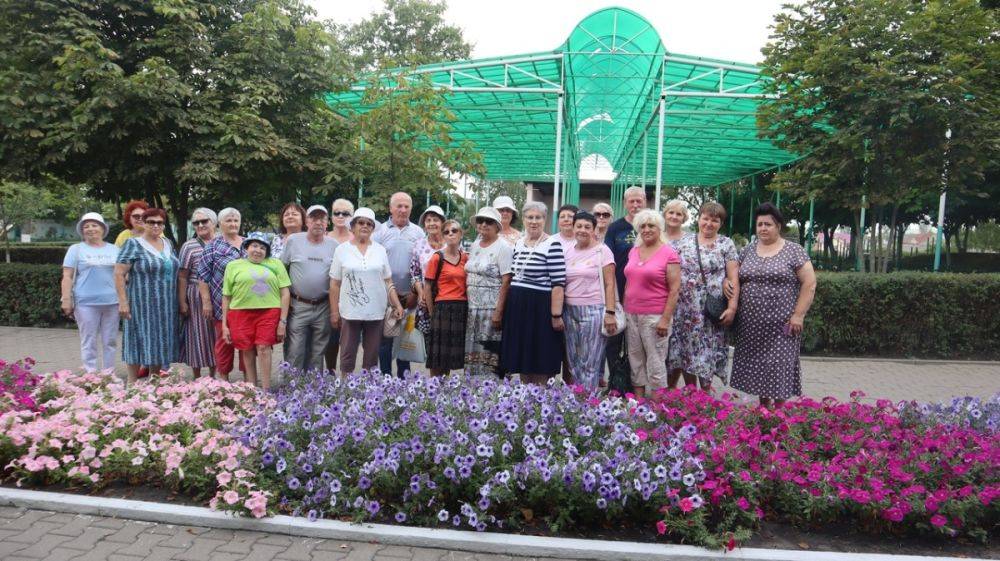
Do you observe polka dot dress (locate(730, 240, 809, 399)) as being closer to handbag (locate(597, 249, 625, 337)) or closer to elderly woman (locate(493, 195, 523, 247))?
handbag (locate(597, 249, 625, 337))

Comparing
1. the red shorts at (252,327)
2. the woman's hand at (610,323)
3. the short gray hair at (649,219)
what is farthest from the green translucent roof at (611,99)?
the woman's hand at (610,323)

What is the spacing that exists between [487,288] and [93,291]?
3.72 m

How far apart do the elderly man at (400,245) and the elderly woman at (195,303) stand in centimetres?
161

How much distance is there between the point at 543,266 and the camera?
5094mm

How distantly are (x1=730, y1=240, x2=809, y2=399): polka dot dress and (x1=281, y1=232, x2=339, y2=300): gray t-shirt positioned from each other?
3598 mm

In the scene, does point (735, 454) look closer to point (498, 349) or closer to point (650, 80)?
point (498, 349)

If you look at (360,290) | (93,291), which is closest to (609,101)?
(360,290)

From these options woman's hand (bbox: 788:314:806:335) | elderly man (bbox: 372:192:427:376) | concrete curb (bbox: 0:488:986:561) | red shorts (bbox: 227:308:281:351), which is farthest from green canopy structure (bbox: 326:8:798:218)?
concrete curb (bbox: 0:488:986:561)

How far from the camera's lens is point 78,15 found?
9070 mm

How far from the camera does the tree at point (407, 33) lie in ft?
113

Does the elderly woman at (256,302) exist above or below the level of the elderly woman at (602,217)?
below

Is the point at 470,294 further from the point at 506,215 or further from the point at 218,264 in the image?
the point at 218,264

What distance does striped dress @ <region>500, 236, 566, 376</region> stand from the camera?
5.11 meters

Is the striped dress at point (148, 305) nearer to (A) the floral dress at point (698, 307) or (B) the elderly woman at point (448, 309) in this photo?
(B) the elderly woman at point (448, 309)
